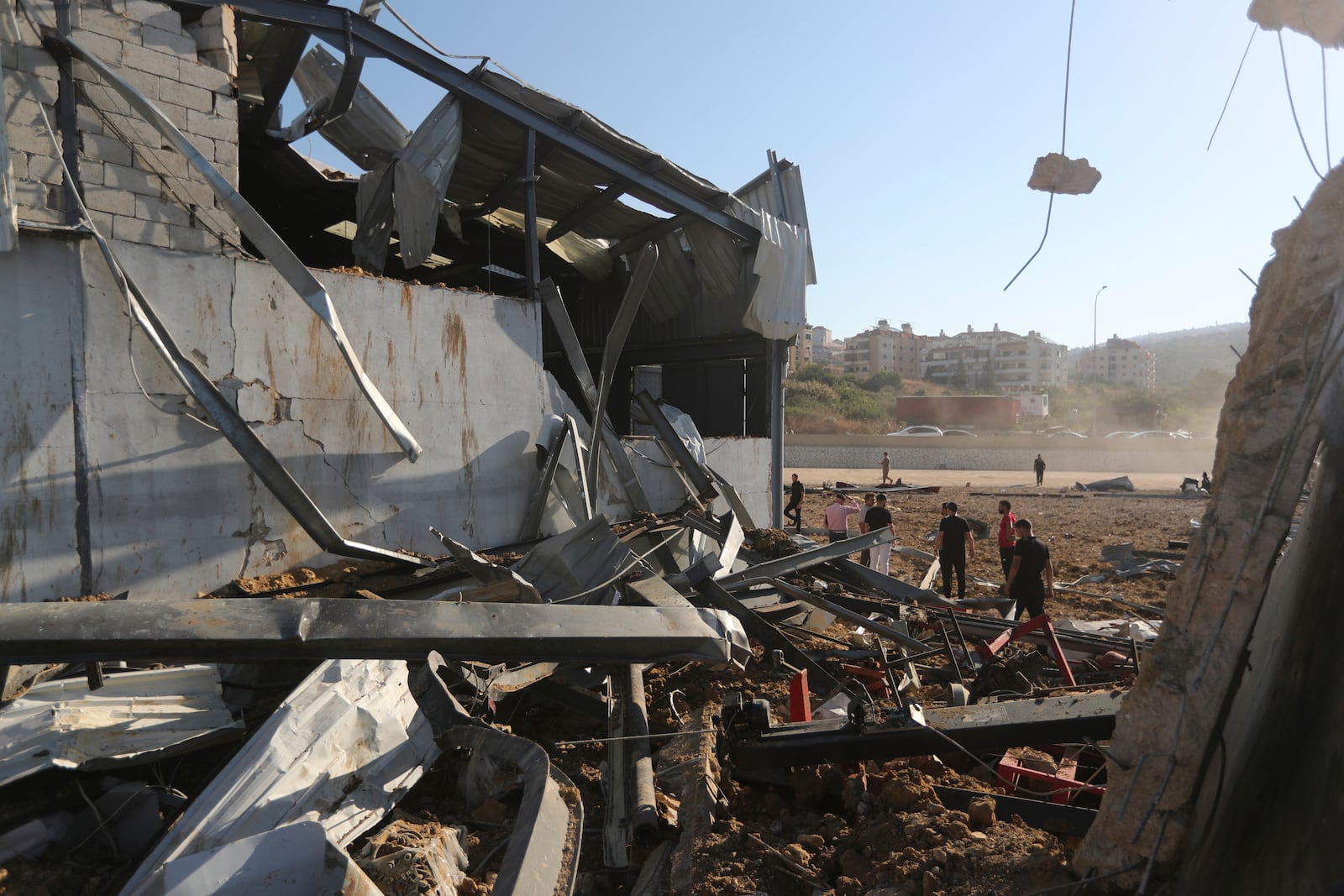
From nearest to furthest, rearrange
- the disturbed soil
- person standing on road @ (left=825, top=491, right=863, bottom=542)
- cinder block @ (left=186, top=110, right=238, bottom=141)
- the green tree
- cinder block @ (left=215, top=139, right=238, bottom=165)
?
the disturbed soil → cinder block @ (left=186, top=110, right=238, bottom=141) → cinder block @ (left=215, top=139, right=238, bottom=165) → person standing on road @ (left=825, top=491, right=863, bottom=542) → the green tree

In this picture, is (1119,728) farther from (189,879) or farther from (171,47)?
(171,47)

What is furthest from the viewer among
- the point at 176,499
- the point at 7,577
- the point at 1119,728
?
the point at 176,499


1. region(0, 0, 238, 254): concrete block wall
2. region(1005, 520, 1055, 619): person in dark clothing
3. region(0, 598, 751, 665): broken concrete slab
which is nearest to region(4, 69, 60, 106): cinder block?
region(0, 0, 238, 254): concrete block wall

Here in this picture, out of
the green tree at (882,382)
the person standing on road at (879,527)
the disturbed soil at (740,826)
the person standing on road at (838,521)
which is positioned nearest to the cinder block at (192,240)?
the disturbed soil at (740,826)

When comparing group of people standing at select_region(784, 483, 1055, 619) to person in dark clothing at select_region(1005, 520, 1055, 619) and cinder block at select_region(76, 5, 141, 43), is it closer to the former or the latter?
person in dark clothing at select_region(1005, 520, 1055, 619)

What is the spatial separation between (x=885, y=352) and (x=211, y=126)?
112990mm

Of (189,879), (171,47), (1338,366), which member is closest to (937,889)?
(1338,366)

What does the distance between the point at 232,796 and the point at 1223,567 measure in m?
3.62

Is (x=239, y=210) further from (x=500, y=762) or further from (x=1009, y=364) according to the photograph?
(x=1009, y=364)

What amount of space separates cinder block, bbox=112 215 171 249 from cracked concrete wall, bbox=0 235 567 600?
87mm

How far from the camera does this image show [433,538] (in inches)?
289

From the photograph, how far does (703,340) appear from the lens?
1280 cm

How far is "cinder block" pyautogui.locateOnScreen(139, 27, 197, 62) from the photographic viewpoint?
5691 mm

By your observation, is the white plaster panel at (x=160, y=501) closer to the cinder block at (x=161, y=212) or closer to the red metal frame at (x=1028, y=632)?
the cinder block at (x=161, y=212)
